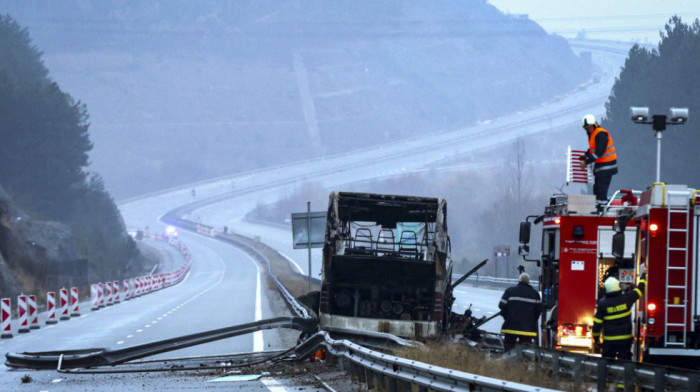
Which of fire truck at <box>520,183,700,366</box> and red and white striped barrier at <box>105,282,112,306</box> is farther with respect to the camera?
red and white striped barrier at <box>105,282,112,306</box>

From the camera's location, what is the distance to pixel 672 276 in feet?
40.8

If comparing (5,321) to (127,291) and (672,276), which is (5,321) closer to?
(672,276)

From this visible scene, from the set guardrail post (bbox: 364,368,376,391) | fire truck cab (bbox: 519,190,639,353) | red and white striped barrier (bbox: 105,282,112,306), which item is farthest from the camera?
red and white striped barrier (bbox: 105,282,112,306)

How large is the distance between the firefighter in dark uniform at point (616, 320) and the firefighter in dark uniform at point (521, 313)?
2425 millimetres

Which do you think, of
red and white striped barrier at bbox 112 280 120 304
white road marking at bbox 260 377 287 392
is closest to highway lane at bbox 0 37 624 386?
red and white striped barrier at bbox 112 280 120 304

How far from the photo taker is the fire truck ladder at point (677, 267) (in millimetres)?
12375

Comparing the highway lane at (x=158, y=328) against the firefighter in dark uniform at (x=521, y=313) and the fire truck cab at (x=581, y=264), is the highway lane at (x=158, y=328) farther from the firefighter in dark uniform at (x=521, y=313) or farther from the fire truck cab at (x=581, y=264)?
the fire truck cab at (x=581, y=264)

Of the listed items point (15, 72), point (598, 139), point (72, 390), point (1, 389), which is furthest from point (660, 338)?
point (15, 72)

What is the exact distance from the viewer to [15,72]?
79875mm

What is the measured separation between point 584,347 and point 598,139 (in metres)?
3.56

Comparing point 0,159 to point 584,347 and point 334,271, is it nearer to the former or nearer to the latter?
point 334,271

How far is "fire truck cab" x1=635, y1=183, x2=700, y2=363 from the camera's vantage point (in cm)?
1237

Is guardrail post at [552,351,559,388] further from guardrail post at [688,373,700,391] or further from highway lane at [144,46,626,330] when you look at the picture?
highway lane at [144,46,626,330]

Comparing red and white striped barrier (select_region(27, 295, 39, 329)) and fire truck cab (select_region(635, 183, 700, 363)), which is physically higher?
fire truck cab (select_region(635, 183, 700, 363))
